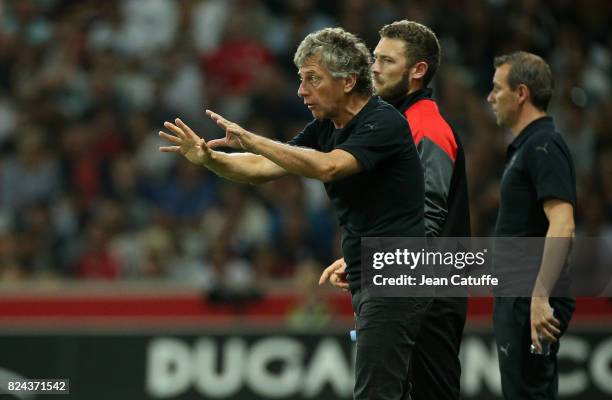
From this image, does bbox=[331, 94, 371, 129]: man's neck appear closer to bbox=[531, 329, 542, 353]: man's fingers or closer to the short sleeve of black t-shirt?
the short sleeve of black t-shirt

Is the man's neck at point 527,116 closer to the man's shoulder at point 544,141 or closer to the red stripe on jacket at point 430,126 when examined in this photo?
the man's shoulder at point 544,141

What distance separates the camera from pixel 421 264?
5.42 metres

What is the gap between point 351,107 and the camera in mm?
5387

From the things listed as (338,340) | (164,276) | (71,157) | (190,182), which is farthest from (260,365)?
(71,157)

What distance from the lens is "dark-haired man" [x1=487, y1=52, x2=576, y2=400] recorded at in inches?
228

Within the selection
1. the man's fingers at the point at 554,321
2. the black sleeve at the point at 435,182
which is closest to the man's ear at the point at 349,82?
the black sleeve at the point at 435,182

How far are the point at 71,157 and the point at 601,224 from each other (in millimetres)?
5074

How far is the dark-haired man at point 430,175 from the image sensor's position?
5.77 metres

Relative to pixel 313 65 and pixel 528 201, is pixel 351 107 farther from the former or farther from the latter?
pixel 528 201

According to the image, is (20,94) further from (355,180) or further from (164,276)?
(355,180)

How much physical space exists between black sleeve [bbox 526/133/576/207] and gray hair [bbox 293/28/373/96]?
110 cm

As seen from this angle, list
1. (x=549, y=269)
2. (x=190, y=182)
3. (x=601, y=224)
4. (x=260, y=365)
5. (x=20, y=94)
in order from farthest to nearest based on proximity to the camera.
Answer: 1. (x=20, y=94)
2. (x=190, y=182)
3. (x=601, y=224)
4. (x=260, y=365)
5. (x=549, y=269)

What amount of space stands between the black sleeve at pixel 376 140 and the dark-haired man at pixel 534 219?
1.00 meters

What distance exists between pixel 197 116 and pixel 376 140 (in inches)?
265
